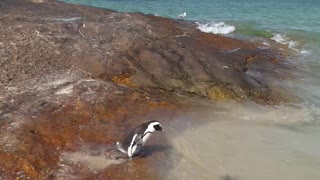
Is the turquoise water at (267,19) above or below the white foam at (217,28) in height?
below

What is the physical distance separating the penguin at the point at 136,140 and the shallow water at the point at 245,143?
0.63 m

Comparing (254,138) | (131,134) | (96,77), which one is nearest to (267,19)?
(96,77)

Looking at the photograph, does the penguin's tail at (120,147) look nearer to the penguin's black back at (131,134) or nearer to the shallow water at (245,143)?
the penguin's black back at (131,134)

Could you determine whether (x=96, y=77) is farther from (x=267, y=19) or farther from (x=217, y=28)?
(x=267, y=19)

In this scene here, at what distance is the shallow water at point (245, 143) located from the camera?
7.18m

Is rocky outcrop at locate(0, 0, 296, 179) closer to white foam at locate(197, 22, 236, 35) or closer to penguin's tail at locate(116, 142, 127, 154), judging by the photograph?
penguin's tail at locate(116, 142, 127, 154)

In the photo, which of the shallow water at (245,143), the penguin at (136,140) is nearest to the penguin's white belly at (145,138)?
the penguin at (136,140)

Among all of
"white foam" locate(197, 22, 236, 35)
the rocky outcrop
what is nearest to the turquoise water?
"white foam" locate(197, 22, 236, 35)

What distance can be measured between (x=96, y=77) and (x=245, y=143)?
12.6 ft

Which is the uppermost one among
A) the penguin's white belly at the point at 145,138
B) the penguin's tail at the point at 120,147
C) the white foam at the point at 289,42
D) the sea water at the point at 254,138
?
the penguin's white belly at the point at 145,138

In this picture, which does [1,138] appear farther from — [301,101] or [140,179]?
[301,101]

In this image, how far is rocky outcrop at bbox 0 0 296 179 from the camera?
24.1ft

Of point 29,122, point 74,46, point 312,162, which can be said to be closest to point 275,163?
point 312,162

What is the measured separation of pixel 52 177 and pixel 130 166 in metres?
1.19
